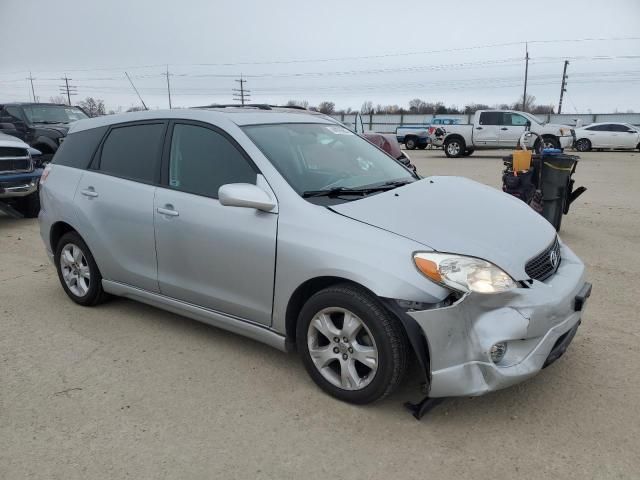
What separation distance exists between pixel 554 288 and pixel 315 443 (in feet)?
5.19

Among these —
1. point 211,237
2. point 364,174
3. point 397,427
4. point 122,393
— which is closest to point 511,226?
point 364,174

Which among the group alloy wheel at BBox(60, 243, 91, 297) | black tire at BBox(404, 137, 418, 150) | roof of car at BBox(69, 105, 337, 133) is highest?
roof of car at BBox(69, 105, 337, 133)

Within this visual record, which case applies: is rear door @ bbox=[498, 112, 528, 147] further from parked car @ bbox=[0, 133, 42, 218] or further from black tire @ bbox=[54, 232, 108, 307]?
black tire @ bbox=[54, 232, 108, 307]

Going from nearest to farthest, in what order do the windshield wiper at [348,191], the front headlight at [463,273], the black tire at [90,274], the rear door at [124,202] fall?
the front headlight at [463,273] → the windshield wiper at [348,191] → the rear door at [124,202] → the black tire at [90,274]

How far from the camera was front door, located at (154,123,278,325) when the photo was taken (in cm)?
333

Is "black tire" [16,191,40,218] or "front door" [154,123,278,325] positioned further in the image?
"black tire" [16,191,40,218]

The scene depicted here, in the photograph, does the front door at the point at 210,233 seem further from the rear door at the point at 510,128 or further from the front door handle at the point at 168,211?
the rear door at the point at 510,128

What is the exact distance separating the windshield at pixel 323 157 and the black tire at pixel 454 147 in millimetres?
20193

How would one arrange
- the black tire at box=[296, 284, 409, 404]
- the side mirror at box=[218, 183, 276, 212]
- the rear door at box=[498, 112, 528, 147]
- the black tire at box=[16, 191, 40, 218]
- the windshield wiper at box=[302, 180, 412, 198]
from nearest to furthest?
the black tire at box=[296, 284, 409, 404] → the side mirror at box=[218, 183, 276, 212] → the windshield wiper at box=[302, 180, 412, 198] → the black tire at box=[16, 191, 40, 218] → the rear door at box=[498, 112, 528, 147]

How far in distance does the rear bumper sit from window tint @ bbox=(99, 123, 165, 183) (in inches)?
190

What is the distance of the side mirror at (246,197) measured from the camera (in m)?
3.21

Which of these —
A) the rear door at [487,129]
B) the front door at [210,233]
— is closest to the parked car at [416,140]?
the rear door at [487,129]

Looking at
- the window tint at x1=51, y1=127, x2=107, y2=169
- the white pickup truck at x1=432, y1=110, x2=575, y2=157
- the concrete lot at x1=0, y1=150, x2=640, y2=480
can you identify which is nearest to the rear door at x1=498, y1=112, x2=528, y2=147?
the white pickup truck at x1=432, y1=110, x2=575, y2=157

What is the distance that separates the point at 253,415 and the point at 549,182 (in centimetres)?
564
